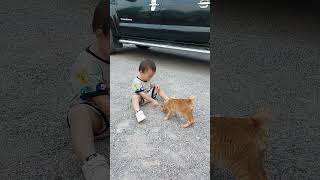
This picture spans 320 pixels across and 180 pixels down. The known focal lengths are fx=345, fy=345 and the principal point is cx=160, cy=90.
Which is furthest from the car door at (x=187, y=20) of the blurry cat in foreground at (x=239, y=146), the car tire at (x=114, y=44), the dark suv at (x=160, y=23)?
the blurry cat in foreground at (x=239, y=146)

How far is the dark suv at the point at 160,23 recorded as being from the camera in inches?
29.7

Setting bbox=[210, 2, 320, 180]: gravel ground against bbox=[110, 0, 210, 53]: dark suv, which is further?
bbox=[210, 2, 320, 180]: gravel ground

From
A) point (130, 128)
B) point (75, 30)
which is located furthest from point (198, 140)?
point (75, 30)

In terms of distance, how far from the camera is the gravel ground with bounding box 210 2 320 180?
44.5 inches

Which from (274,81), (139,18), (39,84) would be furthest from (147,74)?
(274,81)

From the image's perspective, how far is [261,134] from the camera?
3.16 ft

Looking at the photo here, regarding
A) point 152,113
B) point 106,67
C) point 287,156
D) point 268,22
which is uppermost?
point 268,22

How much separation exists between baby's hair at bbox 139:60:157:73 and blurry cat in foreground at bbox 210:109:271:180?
10.1 inches

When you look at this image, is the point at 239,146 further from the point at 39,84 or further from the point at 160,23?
the point at 39,84

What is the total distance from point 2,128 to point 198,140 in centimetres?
85

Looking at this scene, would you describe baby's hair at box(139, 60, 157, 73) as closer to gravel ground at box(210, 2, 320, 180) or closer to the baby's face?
the baby's face

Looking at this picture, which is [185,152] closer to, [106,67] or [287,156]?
[106,67]

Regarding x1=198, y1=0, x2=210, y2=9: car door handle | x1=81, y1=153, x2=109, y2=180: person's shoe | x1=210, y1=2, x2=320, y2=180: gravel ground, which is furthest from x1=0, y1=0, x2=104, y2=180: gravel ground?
x1=210, y1=2, x2=320, y2=180: gravel ground

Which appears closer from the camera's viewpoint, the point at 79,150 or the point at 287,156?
the point at 79,150
